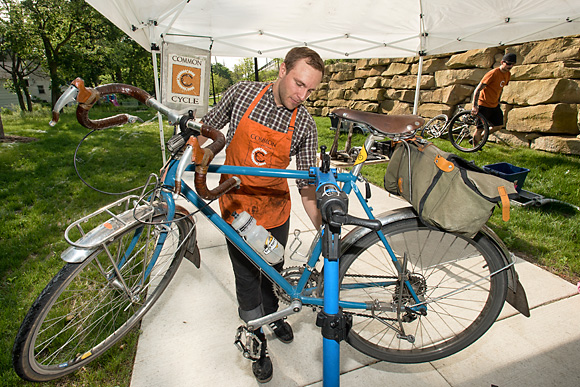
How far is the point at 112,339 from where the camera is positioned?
6.10ft

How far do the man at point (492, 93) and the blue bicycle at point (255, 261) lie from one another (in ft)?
19.9

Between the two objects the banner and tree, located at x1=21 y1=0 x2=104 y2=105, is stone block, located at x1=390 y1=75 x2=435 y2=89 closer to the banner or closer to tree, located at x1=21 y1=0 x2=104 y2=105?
the banner

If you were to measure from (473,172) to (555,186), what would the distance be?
4744 mm

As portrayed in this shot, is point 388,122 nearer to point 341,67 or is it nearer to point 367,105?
point 367,105

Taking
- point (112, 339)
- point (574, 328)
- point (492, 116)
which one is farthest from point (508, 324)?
point (492, 116)

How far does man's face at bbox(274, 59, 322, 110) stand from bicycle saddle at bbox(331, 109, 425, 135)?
268 millimetres

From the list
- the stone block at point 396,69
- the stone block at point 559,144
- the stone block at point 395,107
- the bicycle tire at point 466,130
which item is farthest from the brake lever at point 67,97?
the stone block at point 396,69

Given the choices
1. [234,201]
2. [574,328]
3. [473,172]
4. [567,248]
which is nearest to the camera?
[473,172]

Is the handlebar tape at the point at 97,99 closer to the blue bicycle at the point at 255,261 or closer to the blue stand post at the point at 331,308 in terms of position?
the blue bicycle at the point at 255,261

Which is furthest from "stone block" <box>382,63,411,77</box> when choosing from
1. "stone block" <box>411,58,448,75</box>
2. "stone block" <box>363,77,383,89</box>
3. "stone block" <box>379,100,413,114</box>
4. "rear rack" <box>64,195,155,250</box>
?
"rear rack" <box>64,195,155,250</box>

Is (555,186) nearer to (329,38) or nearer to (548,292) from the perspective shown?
(548,292)

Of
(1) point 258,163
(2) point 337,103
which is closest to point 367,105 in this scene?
(2) point 337,103

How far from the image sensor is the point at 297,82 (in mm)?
1558

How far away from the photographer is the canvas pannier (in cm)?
145
